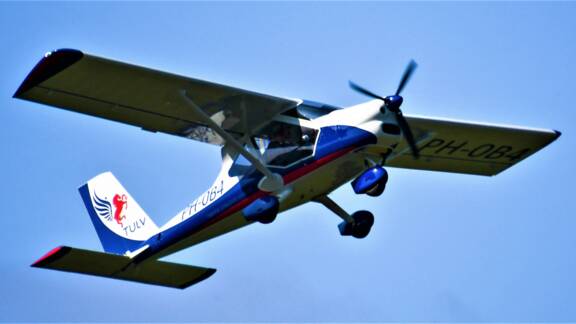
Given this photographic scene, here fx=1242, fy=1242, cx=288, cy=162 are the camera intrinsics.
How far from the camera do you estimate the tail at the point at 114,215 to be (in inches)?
958

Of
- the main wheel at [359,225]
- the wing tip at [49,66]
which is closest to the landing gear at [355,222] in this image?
the main wheel at [359,225]

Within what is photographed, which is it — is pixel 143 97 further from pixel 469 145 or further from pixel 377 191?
pixel 469 145

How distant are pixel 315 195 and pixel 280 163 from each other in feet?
3.27

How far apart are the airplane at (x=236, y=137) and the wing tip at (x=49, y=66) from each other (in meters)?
0.02

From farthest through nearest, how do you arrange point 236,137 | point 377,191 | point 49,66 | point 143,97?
point 236,137 < point 143,97 < point 377,191 < point 49,66

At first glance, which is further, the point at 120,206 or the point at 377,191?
the point at 120,206

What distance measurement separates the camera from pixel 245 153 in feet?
70.9

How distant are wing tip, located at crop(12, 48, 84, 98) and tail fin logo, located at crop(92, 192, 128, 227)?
470 cm

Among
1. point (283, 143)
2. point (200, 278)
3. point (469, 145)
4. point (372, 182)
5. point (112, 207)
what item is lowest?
point (200, 278)

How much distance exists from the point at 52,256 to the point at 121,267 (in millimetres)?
2083

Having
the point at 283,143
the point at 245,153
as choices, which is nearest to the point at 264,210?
the point at 245,153

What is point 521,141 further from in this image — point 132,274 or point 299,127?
point 132,274

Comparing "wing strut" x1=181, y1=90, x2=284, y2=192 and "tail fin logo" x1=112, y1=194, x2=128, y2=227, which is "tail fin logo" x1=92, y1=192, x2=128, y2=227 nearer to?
"tail fin logo" x1=112, y1=194, x2=128, y2=227

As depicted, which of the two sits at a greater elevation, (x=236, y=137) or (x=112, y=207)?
(x=236, y=137)
